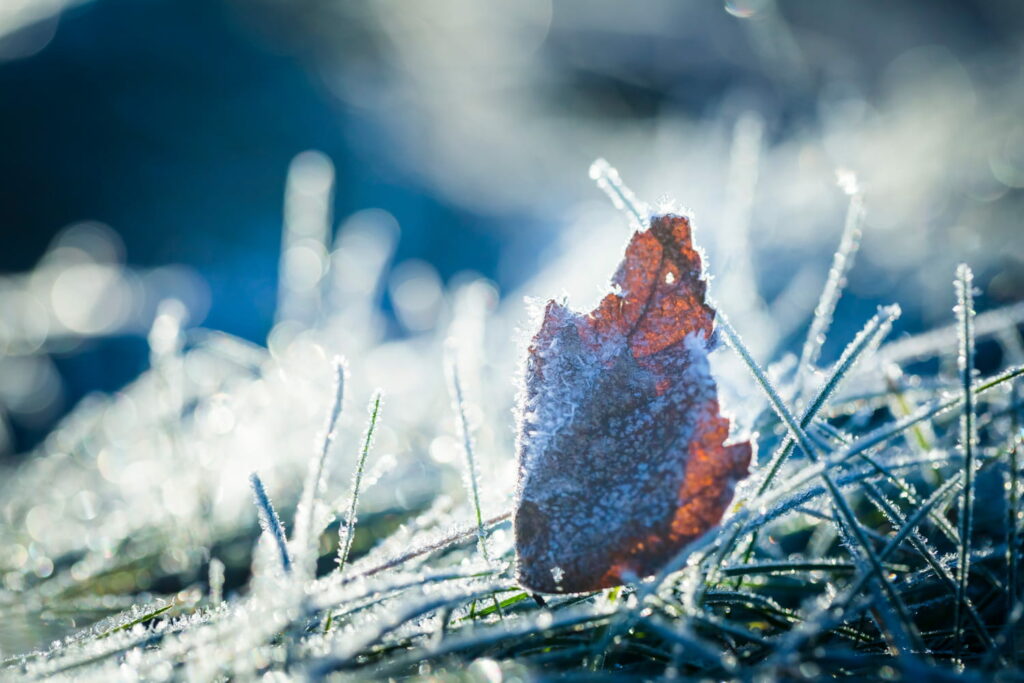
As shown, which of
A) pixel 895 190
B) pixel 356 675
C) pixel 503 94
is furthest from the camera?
pixel 503 94

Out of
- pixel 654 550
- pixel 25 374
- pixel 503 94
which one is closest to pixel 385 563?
pixel 654 550

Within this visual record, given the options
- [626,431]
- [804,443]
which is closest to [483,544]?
[626,431]

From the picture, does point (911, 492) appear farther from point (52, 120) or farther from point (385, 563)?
point (52, 120)

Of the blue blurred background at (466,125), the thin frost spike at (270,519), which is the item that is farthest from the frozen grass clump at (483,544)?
the blue blurred background at (466,125)

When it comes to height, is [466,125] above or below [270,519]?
above

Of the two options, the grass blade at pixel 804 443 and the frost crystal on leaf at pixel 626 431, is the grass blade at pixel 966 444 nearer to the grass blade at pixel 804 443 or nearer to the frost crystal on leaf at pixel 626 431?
the grass blade at pixel 804 443

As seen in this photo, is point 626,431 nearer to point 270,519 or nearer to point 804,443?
point 804,443

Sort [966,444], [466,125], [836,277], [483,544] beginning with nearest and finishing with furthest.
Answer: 1. [966,444]
2. [483,544]
3. [836,277]
4. [466,125]

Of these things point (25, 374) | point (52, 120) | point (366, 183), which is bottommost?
point (25, 374)
